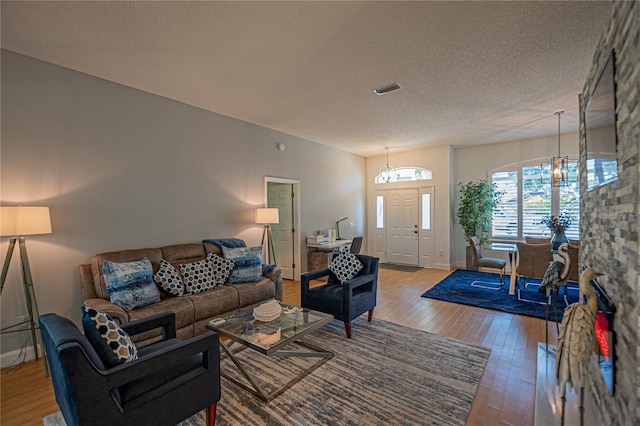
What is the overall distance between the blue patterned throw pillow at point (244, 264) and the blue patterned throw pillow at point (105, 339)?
204 cm

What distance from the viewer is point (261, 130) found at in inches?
196

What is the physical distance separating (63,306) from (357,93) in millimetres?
4044

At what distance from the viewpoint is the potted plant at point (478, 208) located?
243 inches

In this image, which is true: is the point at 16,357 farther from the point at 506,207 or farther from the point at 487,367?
the point at 506,207

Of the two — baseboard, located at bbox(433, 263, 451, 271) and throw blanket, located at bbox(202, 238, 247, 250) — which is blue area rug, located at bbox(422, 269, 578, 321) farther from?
throw blanket, located at bbox(202, 238, 247, 250)

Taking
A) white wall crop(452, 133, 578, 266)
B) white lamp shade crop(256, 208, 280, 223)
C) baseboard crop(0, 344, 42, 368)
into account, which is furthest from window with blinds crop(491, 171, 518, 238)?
baseboard crop(0, 344, 42, 368)

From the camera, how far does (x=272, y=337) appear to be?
2.31 meters

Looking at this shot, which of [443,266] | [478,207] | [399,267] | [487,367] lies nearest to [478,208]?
[478,207]

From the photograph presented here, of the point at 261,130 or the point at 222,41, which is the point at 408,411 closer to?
the point at 222,41

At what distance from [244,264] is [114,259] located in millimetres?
1413

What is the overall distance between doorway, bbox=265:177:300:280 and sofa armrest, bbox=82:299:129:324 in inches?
138

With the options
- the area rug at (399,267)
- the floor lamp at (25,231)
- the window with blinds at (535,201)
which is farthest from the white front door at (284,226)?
the window with blinds at (535,201)

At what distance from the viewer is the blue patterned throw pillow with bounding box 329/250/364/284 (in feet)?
11.9

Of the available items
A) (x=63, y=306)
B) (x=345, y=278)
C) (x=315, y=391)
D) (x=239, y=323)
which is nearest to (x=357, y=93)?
(x=345, y=278)
